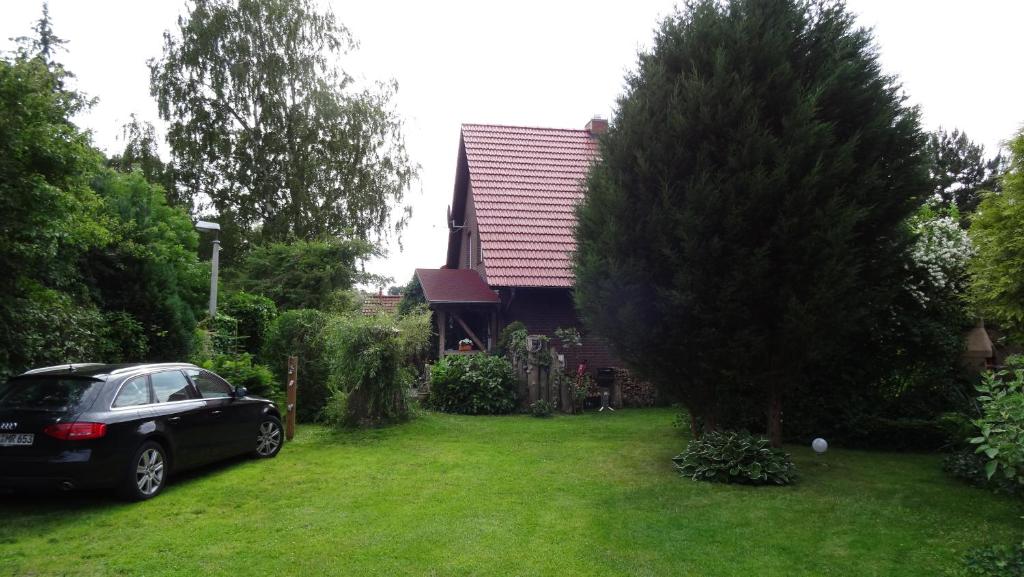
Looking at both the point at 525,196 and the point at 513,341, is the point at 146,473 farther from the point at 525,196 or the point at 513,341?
the point at 525,196

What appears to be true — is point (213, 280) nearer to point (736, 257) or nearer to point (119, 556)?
point (119, 556)

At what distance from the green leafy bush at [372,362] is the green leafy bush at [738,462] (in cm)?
547

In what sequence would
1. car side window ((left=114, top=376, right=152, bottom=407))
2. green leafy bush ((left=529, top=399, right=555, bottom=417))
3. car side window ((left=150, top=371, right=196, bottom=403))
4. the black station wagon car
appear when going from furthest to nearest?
green leafy bush ((left=529, top=399, right=555, bottom=417)) < car side window ((left=150, top=371, right=196, bottom=403)) < car side window ((left=114, top=376, right=152, bottom=407)) < the black station wagon car

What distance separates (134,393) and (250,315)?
9879 mm

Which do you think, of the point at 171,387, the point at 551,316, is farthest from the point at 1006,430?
the point at 551,316

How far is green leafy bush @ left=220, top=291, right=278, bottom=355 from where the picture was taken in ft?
52.6

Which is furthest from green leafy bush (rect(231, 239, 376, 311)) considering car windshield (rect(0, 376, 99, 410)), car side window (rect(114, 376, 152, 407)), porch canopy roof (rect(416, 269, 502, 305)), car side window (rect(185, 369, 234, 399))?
car windshield (rect(0, 376, 99, 410))

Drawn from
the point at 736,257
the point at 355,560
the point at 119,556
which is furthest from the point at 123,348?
the point at 736,257

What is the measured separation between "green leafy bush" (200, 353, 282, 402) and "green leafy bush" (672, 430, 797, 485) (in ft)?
25.5

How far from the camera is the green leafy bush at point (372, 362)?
1127 centimetres

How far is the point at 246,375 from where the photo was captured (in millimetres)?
11711

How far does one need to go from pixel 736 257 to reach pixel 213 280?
11601 millimetres

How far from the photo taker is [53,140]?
6949mm

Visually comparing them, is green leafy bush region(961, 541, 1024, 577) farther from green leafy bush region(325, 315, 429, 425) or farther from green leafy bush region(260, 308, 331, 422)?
green leafy bush region(260, 308, 331, 422)
